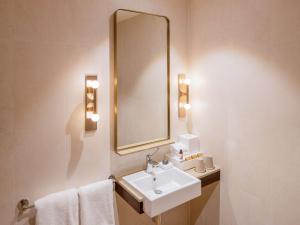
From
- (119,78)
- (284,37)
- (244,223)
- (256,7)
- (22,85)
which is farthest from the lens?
(244,223)

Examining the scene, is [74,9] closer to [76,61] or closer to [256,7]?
[76,61]

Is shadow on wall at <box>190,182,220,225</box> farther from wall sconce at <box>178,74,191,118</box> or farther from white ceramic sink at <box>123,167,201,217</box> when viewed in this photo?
wall sconce at <box>178,74,191,118</box>

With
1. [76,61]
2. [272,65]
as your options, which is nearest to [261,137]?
[272,65]

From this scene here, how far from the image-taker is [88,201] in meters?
1.62

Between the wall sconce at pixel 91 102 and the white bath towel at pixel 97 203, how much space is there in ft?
1.32

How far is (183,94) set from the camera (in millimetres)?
2180

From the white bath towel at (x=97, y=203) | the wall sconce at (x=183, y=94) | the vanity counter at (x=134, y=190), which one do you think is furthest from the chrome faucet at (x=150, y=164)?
the wall sconce at (x=183, y=94)

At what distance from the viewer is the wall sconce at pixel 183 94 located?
216 centimetres

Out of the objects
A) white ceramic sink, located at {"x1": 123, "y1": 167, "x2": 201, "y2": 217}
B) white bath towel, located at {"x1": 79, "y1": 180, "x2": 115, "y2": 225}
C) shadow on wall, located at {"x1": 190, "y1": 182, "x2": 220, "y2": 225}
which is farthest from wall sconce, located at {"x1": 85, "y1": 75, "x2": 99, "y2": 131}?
shadow on wall, located at {"x1": 190, "y1": 182, "x2": 220, "y2": 225}

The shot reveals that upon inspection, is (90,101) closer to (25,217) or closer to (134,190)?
(134,190)

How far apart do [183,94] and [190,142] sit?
429 millimetres

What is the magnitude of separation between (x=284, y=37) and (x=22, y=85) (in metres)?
1.65

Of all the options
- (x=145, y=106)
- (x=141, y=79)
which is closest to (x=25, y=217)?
(x=145, y=106)

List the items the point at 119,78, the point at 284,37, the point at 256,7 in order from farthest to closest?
the point at 119,78 → the point at 256,7 → the point at 284,37
